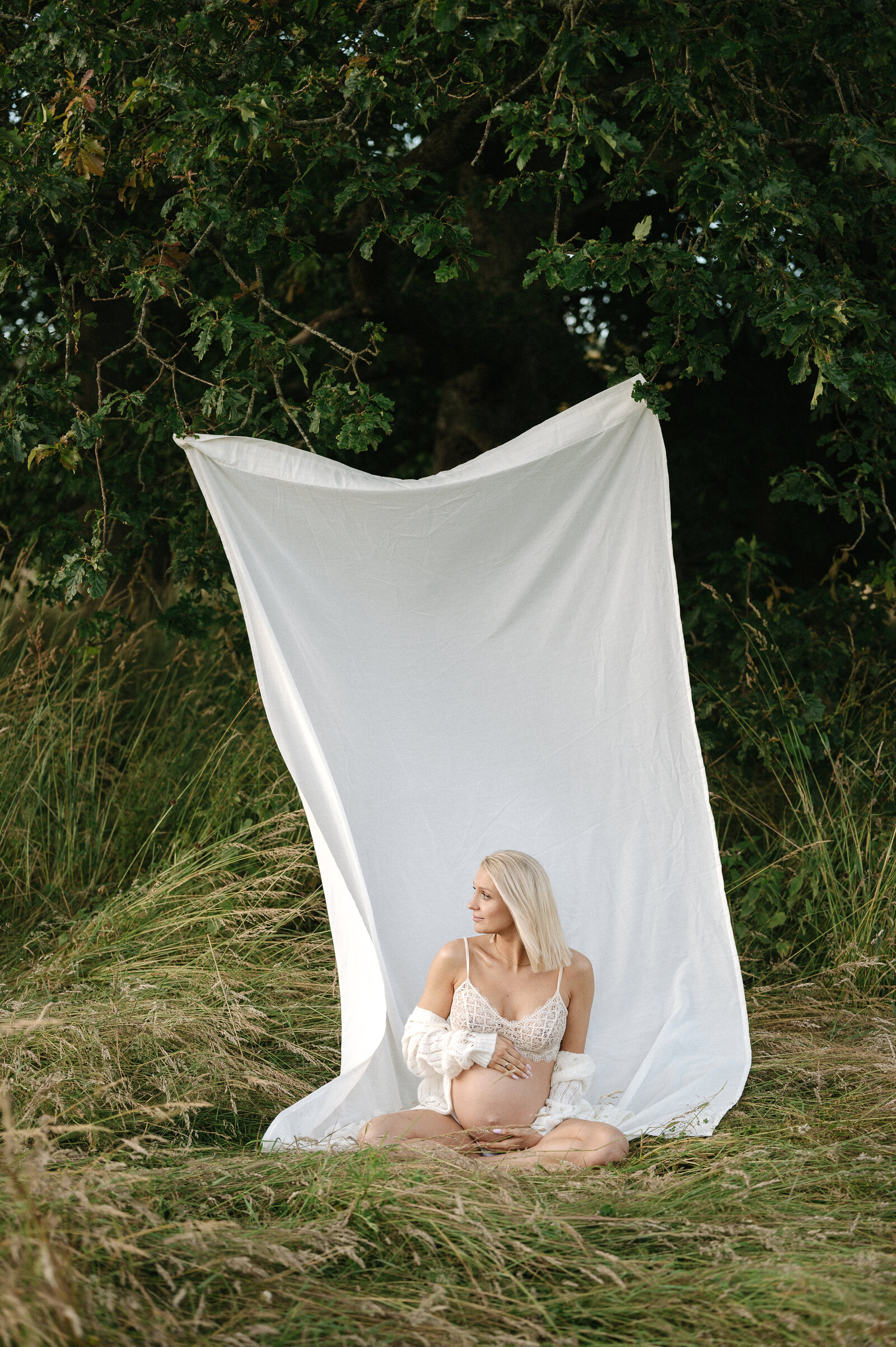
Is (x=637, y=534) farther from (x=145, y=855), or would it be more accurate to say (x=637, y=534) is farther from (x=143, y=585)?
(x=143, y=585)

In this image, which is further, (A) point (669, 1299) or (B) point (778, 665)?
(B) point (778, 665)

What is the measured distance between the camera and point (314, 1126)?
8.69 feet

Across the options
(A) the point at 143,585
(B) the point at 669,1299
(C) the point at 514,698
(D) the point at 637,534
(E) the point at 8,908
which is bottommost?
(B) the point at 669,1299

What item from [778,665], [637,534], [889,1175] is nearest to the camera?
[889,1175]

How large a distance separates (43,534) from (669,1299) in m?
3.42

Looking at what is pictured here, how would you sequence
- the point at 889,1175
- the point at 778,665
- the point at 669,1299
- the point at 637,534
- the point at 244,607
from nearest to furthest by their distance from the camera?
the point at 669,1299, the point at 889,1175, the point at 244,607, the point at 637,534, the point at 778,665

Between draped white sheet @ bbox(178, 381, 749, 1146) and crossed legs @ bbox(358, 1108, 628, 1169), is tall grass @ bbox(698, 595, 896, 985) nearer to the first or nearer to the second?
draped white sheet @ bbox(178, 381, 749, 1146)

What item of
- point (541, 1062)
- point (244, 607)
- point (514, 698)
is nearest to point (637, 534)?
point (514, 698)

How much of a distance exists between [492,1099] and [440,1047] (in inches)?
6.4

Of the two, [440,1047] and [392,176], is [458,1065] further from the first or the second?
[392,176]

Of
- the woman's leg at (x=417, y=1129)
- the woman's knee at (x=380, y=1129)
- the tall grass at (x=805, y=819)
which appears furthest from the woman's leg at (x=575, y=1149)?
the tall grass at (x=805, y=819)

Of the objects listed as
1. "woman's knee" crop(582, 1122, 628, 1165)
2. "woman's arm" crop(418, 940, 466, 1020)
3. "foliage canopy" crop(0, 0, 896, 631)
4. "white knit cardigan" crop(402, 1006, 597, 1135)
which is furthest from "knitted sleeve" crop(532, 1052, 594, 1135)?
"foliage canopy" crop(0, 0, 896, 631)

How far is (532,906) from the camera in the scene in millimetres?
2752

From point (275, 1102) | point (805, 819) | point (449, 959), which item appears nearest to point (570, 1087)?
point (449, 959)
